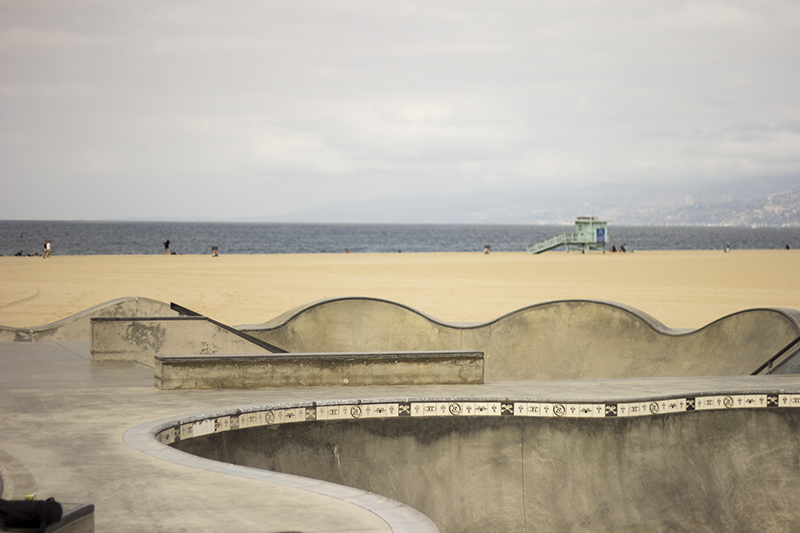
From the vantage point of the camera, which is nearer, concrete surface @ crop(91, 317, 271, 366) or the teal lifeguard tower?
concrete surface @ crop(91, 317, 271, 366)

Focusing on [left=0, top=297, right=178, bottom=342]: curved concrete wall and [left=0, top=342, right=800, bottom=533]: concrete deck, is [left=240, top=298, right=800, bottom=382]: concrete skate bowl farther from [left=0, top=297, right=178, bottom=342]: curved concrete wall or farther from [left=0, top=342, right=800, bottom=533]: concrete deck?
[left=0, top=342, right=800, bottom=533]: concrete deck

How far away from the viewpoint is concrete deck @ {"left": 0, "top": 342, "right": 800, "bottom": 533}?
394 centimetres

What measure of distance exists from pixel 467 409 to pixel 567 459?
43.0 inches

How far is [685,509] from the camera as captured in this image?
701cm

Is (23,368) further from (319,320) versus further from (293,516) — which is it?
(293,516)

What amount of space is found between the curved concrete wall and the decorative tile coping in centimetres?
596

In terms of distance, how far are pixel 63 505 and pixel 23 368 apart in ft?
20.5

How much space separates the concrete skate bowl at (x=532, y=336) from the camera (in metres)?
11.4

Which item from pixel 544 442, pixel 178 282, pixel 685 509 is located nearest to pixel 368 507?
pixel 544 442

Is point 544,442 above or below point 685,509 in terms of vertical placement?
above

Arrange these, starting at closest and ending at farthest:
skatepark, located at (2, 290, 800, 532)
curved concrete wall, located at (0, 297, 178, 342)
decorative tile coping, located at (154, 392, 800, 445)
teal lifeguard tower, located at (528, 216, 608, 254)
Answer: skatepark, located at (2, 290, 800, 532) < decorative tile coping, located at (154, 392, 800, 445) < curved concrete wall, located at (0, 297, 178, 342) < teal lifeguard tower, located at (528, 216, 608, 254)

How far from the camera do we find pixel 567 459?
273 inches

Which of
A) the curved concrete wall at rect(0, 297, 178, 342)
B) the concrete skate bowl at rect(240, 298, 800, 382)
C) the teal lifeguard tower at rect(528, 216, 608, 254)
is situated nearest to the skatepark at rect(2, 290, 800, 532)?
the concrete skate bowl at rect(240, 298, 800, 382)

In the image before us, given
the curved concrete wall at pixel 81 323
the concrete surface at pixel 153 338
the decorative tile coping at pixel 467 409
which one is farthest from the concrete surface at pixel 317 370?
the curved concrete wall at pixel 81 323
